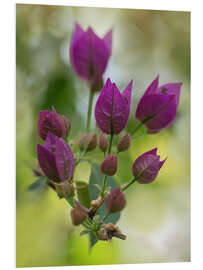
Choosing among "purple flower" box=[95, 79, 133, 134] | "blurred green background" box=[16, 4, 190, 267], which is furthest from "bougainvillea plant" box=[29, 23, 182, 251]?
"blurred green background" box=[16, 4, 190, 267]

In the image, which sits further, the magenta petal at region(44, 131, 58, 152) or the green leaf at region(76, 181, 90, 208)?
the green leaf at region(76, 181, 90, 208)

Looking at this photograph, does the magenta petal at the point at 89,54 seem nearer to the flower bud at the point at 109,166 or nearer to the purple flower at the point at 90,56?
the purple flower at the point at 90,56

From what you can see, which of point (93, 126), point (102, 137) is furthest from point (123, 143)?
point (93, 126)

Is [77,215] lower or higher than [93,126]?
lower

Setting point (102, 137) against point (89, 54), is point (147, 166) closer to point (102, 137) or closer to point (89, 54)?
point (102, 137)

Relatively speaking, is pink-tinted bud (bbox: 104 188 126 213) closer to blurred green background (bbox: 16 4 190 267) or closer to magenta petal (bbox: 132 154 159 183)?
magenta petal (bbox: 132 154 159 183)

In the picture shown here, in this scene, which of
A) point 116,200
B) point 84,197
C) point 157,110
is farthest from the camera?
point 84,197

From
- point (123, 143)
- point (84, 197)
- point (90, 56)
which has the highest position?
point (90, 56)
